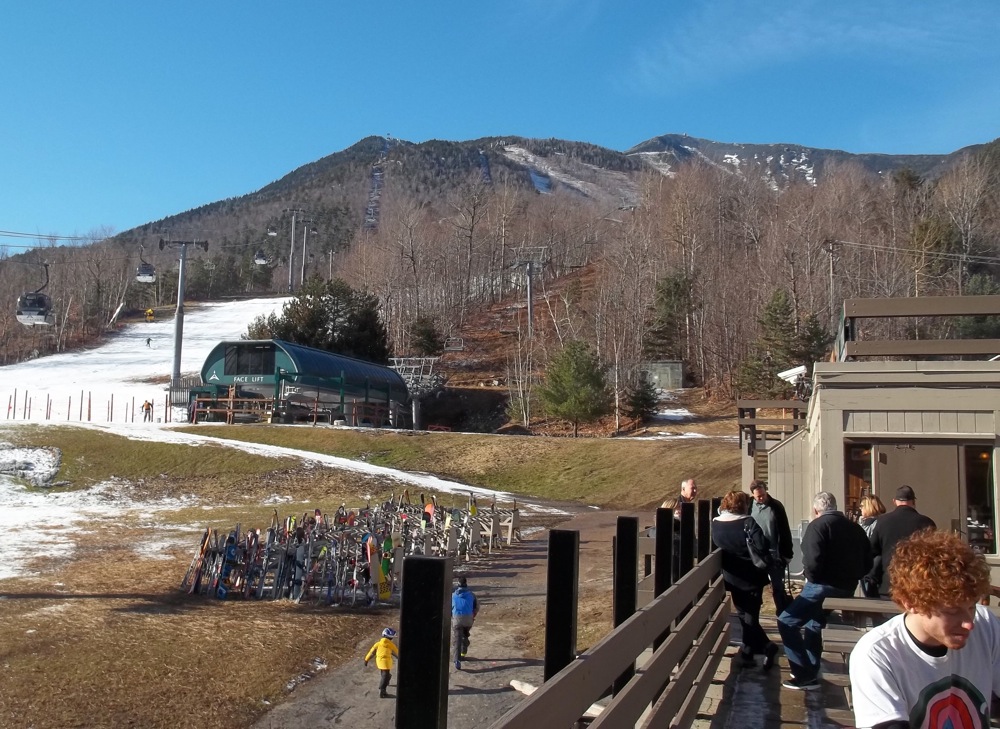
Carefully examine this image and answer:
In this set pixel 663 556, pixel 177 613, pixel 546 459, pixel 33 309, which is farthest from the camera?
pixel 546 459

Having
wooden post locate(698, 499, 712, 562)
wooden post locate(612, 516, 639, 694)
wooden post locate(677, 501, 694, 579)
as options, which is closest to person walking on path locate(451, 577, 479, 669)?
wooden post locate(698, 499, 712, 562)

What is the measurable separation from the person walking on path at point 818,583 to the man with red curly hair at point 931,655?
4000 mm

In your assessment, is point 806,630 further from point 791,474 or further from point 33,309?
point 33,309

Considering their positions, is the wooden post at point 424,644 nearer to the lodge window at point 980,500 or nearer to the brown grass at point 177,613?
the brown grass at point 177,613

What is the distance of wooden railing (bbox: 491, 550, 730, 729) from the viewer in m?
2.73

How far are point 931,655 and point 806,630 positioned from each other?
4.15 meters

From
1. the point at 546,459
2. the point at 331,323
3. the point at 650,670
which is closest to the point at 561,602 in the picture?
the point at 650,670

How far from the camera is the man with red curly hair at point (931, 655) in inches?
114

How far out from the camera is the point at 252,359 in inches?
1768

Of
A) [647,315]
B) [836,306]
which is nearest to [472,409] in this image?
[647,315]

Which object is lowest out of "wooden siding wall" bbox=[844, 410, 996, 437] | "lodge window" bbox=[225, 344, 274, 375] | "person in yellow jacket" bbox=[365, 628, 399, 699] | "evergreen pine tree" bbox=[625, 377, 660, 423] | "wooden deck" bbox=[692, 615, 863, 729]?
"person in yellow jacket" bbox=[365, 628, 399, 699]

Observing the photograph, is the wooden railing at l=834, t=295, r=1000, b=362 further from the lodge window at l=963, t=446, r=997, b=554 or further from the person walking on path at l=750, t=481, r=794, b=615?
the person walking on path at l=750, t=481, r=794, b=615

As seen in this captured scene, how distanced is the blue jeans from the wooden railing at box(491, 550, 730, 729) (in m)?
0.58

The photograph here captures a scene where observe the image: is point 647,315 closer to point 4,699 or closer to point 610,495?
point 610,495
